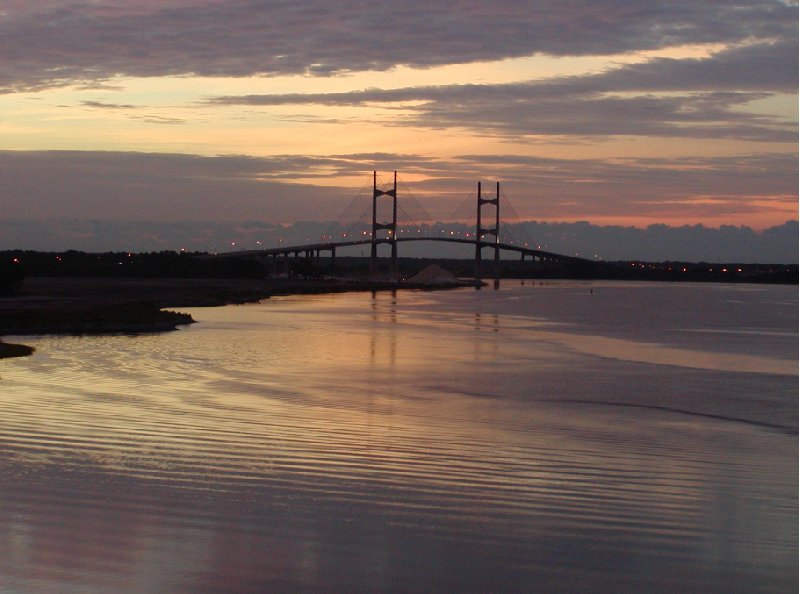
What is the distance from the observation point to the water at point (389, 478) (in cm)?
574

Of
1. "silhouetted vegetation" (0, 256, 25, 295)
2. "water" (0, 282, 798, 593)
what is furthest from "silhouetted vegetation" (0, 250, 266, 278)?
"water" (0, 282, 798, 593)

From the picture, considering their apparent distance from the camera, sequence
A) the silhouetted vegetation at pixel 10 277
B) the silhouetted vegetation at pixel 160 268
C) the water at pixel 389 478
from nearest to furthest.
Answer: the water at pixel 389 478
the silhouetted vegetation at pixel 10 277
the silhouetted vegetation at pixel 160 268

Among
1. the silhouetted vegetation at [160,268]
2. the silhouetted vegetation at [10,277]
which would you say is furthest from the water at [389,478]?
the silhouetted vegetation at [160,268]

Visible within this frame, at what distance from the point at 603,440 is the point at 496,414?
2117 millimetres

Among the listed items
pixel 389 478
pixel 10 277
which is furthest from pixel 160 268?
pixel 389 478

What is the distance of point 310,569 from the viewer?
18.8 ft

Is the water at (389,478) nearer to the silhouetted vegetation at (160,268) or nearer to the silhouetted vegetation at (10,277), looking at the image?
the silhouetted vegetation at (10,277)

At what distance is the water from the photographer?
5742 mm

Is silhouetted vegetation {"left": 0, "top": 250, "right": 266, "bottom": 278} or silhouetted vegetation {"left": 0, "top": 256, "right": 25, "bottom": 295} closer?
silhouetted vegetation {"left": 0, "top": 256, "right": 25, "bottom": 295}

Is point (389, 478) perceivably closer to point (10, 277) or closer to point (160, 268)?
point (10, 277)

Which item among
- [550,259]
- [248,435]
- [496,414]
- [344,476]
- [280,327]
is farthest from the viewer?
[550,259]

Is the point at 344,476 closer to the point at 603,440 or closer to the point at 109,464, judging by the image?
the point at 109,464

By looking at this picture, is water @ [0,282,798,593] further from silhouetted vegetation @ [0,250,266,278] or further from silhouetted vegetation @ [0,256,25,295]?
silhouetted vegetation @ [0,250,266,278]

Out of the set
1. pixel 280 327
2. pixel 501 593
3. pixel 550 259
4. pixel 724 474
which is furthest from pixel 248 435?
pixel 550 259
